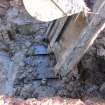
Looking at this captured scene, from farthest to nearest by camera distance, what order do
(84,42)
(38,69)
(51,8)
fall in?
1. (38,69)
2. (84,42)
3. (51,8)

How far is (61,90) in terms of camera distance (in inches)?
151

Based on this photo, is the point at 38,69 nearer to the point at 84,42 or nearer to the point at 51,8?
the point at 84,42

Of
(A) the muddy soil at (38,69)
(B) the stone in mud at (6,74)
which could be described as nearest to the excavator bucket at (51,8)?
(A) the muddy soil at (38,69)

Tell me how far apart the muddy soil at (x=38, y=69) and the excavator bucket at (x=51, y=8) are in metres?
1.11

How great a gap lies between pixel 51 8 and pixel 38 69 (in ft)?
4.51

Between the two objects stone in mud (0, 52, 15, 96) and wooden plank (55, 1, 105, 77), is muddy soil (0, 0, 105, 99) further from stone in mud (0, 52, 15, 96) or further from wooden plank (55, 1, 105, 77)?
wooden plank (55, 1, 105, 77)

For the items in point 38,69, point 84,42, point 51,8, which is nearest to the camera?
point 51,8

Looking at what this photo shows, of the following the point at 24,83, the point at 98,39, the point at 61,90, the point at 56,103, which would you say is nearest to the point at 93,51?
the point at 98,39

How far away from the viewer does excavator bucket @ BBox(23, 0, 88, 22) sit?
2662 millimetres

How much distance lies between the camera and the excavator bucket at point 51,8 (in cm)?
266

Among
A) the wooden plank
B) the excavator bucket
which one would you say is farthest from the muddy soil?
the excavator bucket

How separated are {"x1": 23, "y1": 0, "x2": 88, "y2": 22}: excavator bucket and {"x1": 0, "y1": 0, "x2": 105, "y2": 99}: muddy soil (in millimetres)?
1110

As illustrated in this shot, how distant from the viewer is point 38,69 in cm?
399

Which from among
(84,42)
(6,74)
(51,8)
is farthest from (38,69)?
(51,8)
